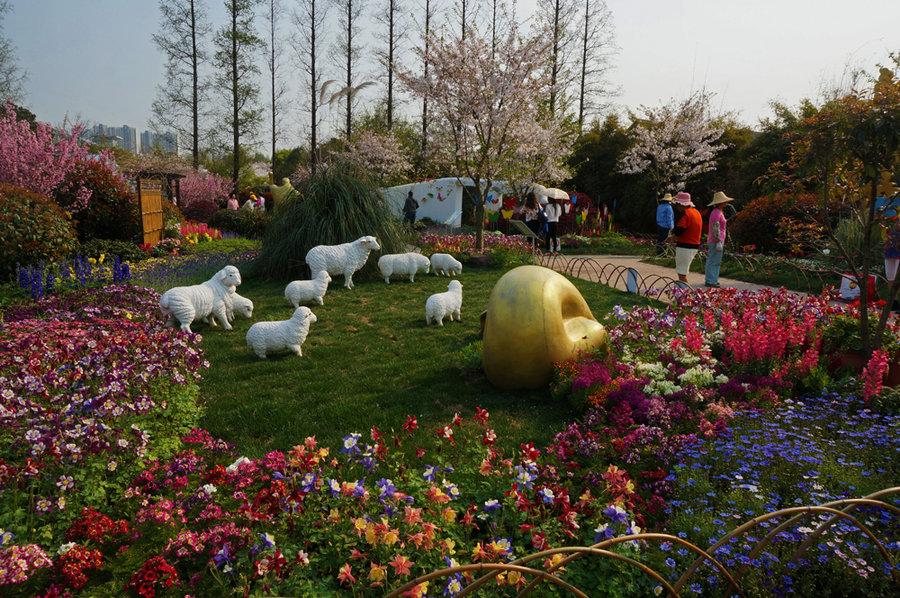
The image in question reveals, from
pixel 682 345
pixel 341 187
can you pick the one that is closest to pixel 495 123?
pixel 341 187

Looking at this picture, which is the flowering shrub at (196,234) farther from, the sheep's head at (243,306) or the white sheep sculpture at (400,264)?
the sheep's head at (243,306)

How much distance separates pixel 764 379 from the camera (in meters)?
4.31

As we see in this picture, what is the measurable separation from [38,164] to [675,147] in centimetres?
2540

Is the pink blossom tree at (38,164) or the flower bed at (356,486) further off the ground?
the pink blossom tree at (38,164)

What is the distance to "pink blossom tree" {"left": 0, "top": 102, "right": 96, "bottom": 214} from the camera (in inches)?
503

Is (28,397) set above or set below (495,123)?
below

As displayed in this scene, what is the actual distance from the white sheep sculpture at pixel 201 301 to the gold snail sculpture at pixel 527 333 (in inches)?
151

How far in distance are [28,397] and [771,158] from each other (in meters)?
21.4

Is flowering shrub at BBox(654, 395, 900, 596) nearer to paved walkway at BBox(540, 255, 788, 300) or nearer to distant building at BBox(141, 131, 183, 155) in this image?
paved walkway at BBox(540, 255, 788, 300)

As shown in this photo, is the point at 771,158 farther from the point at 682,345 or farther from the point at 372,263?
the point at 682,345

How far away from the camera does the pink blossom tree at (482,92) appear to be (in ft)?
48.0

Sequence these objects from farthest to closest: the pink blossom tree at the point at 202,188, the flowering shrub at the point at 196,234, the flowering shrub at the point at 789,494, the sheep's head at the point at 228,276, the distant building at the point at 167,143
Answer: the distant building at the point at 167,143, the pink blossom tree at the point at 202,188, the flowering shrub at the point at 196,234, the sheep's head at the point at 228,276, the flowering shrub at the point at 789,494

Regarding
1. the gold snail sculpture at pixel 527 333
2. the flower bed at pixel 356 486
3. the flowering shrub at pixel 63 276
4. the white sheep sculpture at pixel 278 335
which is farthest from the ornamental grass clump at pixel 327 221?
the gold snail sculpture at pixel 527 333

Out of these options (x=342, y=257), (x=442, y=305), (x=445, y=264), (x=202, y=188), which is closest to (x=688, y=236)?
(x=445, y=264)
